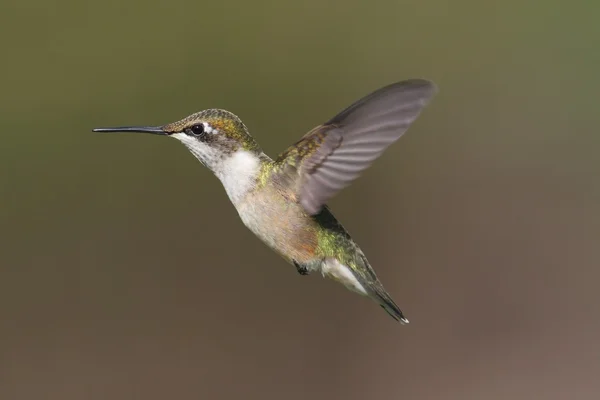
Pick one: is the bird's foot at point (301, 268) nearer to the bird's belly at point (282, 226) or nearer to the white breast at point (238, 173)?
the bird's belly at point (282, 226)

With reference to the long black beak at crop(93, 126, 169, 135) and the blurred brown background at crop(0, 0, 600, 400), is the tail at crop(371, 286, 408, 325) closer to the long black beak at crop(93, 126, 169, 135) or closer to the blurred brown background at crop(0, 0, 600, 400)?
the long black beak at crop(93, 126, 169, 135)

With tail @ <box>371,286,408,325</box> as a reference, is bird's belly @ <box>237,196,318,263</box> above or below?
above

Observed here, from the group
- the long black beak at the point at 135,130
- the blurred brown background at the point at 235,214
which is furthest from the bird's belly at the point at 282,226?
the blurred brown background at the point at 235,214

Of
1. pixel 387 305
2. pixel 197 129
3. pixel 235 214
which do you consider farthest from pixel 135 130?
pixel 235 214

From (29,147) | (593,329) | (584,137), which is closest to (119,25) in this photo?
(29,147)

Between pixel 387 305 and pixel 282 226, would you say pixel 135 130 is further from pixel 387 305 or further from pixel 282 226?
pixel 387 305

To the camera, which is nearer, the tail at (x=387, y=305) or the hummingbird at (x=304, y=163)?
the hummingbird at (x=304, y=163)

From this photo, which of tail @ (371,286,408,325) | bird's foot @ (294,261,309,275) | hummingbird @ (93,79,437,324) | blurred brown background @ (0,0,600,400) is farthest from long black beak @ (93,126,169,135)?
blurred brown background @ (0,0,600,400)
